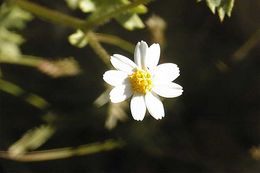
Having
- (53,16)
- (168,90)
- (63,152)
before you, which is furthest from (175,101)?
(53,16)

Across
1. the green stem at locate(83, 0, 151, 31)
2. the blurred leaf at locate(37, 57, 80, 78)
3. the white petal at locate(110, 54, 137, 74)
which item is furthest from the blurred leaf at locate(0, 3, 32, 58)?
the white petal at locate(110, 54, 137, 74)

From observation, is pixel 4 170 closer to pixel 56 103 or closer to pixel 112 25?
pixel 56 103

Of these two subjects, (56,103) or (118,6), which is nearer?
(118,6)

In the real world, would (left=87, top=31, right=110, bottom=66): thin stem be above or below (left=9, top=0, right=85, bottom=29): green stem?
below

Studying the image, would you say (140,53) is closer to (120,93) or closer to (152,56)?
(152,56)

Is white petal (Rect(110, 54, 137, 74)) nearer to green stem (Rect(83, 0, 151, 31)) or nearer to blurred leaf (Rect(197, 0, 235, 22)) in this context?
green stem (Rect(83, 0, 151, 31))

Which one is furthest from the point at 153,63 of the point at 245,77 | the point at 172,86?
the point at 245,77
